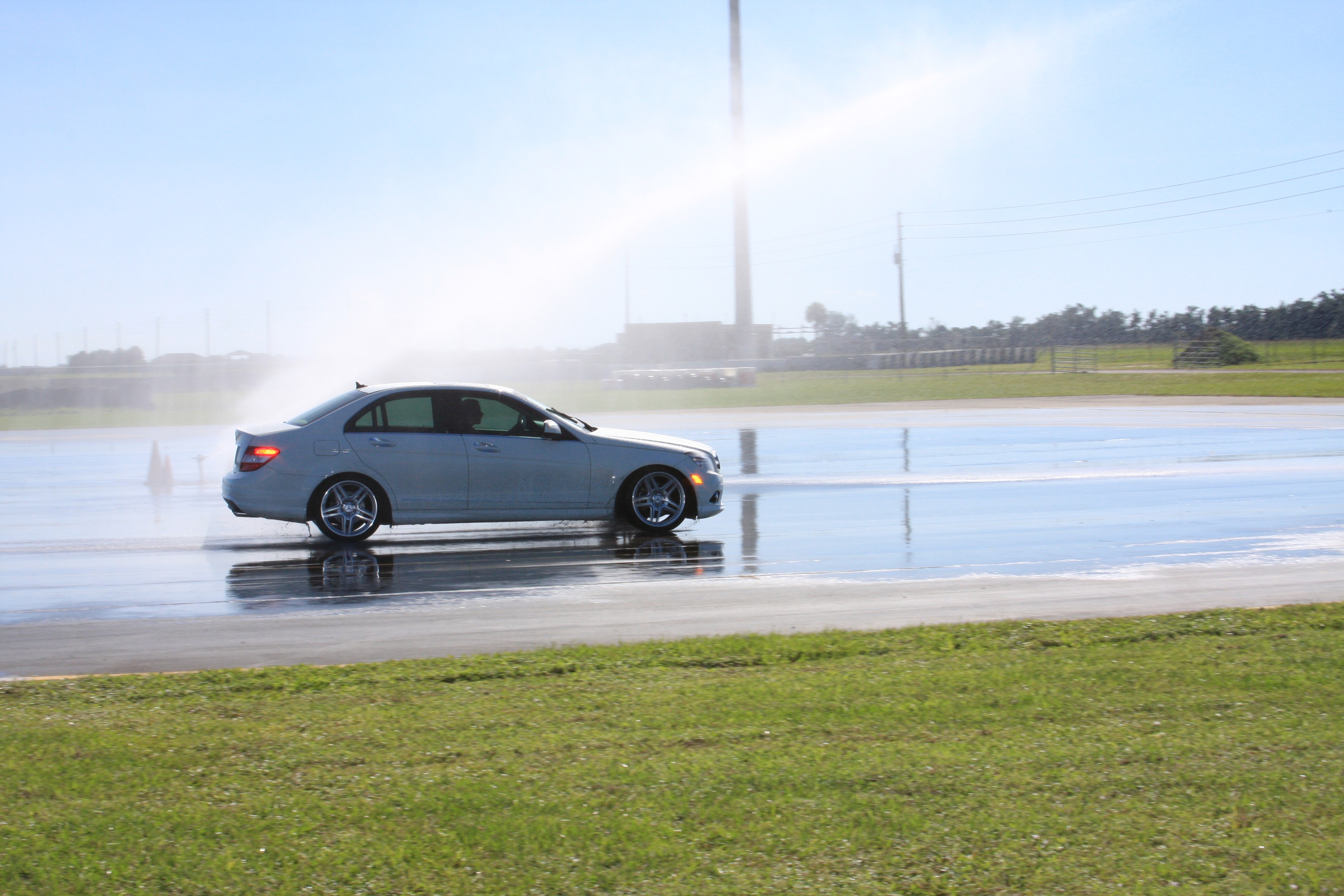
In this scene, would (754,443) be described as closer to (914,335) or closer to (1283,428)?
(1283,428)

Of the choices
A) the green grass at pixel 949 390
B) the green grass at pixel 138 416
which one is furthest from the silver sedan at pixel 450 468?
the green grass at pixel 138 416

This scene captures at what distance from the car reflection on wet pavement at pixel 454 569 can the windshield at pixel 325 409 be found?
1.24 m

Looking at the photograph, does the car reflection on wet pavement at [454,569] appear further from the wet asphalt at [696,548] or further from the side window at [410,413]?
the side window at [410,413]

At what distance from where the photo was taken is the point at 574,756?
448 centimetres

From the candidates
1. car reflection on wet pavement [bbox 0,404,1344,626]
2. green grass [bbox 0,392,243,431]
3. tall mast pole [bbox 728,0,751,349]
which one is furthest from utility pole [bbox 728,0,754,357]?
car reflection on wet pavement [bbox 0,404,1344,626]

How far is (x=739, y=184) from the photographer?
6631 cm

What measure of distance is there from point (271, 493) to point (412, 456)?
1318 millimetres

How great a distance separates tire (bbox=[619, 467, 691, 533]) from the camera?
1128 centimetres

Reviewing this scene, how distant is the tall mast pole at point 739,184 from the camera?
6625 cm

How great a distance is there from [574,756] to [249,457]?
7198 millimetres

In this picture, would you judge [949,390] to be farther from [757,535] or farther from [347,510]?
[347,510]

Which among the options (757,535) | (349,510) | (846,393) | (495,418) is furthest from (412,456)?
(846,393)

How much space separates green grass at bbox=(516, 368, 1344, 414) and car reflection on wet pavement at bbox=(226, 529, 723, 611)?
2587cm

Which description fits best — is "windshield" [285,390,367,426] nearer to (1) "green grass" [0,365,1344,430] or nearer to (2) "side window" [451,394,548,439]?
(2) "side window" [451,394,548,439]
